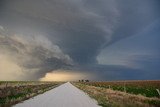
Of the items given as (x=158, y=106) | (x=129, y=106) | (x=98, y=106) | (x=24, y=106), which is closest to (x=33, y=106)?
(x=24, y=106)

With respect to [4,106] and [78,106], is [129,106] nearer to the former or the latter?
[78,106]

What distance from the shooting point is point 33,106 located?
2128 cm

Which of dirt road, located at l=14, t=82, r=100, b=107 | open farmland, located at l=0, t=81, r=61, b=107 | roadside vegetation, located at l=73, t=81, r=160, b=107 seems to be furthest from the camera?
open farmland, located at l=0, t=81, r=61, b=107

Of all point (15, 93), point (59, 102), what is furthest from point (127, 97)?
point (15, 93)

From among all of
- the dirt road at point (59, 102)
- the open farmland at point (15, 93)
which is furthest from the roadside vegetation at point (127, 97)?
the open farmland at point (15, 93)

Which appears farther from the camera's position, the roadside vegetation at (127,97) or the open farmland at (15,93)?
the open farmland at (15,93)

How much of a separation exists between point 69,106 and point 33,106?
8.41ft

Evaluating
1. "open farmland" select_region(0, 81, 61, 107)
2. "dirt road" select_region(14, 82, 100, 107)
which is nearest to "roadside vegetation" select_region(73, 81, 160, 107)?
"dirt road" select_region(14, 82, 100, 107)

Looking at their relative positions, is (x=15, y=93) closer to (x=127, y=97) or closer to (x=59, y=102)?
(x=127, y=97)

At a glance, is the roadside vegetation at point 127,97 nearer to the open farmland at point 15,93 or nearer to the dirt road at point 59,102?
the dirt road at point 59,102

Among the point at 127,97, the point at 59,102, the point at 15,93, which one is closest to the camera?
the point at 59,102

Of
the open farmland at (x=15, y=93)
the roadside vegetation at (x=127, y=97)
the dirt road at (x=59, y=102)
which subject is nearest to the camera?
the dirt road at (x=59, y=102)

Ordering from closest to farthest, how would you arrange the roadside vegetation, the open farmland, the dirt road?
the dirt road, the roadside vegetation, the open farmland

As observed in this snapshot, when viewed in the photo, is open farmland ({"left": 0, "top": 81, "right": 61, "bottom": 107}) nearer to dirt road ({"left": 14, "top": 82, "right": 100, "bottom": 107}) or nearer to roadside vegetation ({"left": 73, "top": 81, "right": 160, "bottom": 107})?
dirt road ({"left": 14, "top": 82, "right": 100, "bottom": 107})
